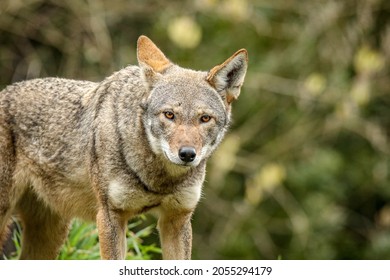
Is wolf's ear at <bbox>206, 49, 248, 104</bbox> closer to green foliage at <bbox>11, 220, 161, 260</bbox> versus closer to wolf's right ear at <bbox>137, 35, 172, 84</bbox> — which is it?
wolf's right ear at <bbox>137, 35, 172, 84</bbox>

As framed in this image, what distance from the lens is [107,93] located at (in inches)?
327

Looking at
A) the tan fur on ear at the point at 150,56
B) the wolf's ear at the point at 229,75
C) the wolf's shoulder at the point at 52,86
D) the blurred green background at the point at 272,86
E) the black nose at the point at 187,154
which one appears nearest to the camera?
the black nose at the point at 187,154

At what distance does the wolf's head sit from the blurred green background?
5.08 meters

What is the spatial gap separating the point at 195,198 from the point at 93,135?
0.91m

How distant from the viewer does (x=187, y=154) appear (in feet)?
24.5

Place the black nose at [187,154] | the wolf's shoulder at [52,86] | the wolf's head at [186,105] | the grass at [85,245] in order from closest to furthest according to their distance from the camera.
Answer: the black nose at [187,154]
the wolf's head at [186,105]
the wolf's shoulder at [52,86]
the grass at [85,245]

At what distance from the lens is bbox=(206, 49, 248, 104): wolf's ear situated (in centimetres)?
791

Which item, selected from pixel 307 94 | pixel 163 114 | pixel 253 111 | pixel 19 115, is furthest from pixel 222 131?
pixel 253 111

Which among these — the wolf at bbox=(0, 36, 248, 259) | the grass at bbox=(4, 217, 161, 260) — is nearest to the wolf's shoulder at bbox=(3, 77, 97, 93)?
the wolf at bbox=(0, 36, 248, 259)

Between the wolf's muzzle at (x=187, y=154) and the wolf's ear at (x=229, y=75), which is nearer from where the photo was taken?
the wolf's muzzle at (x=187, y=154)

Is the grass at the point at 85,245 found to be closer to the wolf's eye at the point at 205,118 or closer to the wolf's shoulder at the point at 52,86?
the wolf's shoulder at the point at 52,86

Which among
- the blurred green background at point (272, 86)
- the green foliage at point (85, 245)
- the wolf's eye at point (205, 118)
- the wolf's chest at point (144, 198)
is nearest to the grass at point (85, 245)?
the green foliage at point (85, 245)

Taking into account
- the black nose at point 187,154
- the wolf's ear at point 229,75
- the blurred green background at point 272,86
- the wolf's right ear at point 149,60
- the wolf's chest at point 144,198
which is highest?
the blurred green background at point 272,86

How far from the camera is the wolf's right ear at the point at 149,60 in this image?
8000mm
